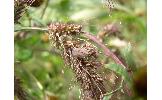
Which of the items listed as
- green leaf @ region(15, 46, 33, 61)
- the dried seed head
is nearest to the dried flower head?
the dried seed head

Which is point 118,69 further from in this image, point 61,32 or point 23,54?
point 23,54

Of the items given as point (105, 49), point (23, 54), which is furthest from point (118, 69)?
point (23, 54)

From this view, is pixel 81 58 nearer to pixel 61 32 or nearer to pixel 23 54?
pixel 61 32

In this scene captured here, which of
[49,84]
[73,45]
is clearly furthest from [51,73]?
[73,45]

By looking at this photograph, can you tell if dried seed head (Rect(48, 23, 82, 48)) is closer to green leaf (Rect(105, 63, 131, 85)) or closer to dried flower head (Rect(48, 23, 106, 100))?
dried flower head (Rect(48, 23, 106, 100))

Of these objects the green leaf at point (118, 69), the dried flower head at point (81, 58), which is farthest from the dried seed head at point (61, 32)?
the green leaf at point (118, 69)

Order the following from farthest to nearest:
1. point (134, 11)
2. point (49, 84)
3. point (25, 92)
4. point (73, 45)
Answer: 1. point (134, 11)
2. point (49, 84)
3. point (25, 92)
4. point (73, 45)

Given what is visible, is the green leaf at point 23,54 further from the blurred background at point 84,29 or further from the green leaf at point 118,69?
the green leaf at point 118,69

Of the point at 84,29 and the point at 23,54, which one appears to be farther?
the point at 23,54
